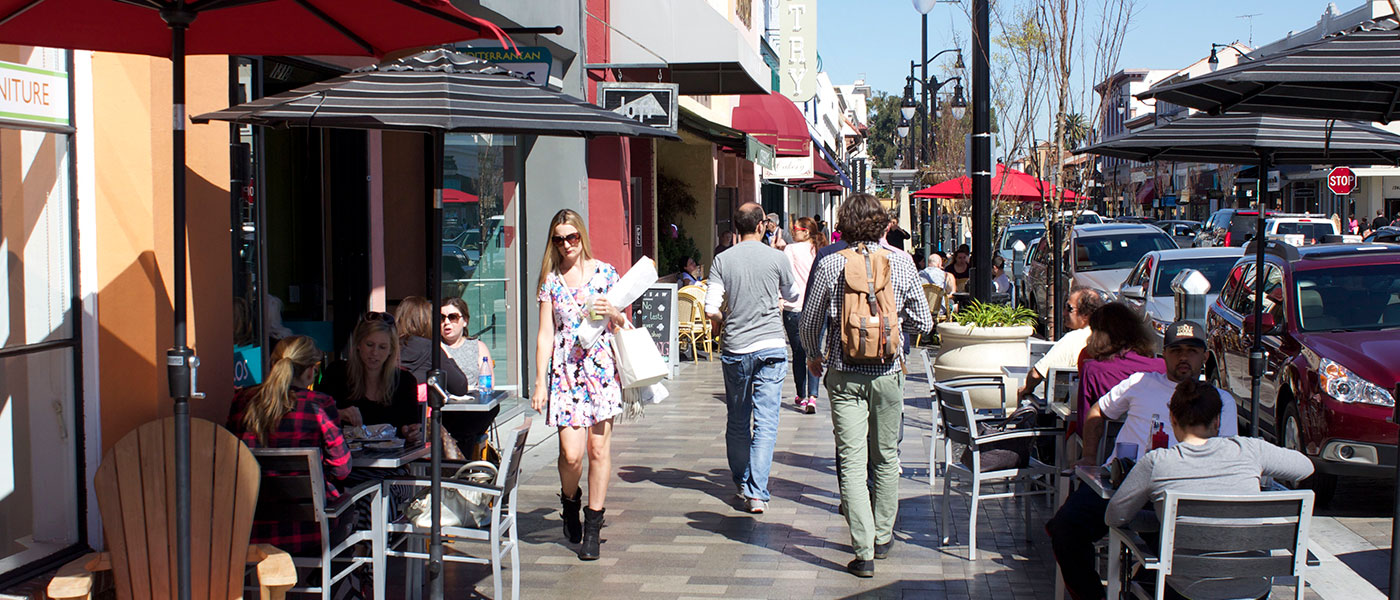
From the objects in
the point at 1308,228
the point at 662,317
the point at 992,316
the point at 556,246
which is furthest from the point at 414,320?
the point at 1308,228

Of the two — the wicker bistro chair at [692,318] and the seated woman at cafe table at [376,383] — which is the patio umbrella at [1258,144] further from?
the wicker bistro chair at [692,318]

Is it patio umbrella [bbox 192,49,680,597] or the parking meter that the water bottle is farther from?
the parking meter

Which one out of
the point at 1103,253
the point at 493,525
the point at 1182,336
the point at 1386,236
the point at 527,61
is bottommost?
the point at 493,525

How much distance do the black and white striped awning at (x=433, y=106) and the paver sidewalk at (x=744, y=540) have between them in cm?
228

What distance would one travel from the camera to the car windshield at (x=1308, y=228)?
30.5 m

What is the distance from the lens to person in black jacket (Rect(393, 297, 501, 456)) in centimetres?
662

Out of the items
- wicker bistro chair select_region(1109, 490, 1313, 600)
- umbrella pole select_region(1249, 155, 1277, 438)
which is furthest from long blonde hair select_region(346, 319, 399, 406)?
umbrella pole select_region(1249, 155, 1277, 438)

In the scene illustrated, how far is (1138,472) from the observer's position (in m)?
4.56

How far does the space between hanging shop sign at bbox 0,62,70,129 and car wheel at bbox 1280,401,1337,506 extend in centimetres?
710

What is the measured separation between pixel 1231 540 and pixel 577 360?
11.0 ft

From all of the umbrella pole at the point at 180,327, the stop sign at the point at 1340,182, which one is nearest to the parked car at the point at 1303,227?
the stop sign at the point at 1340,182

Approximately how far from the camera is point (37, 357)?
4934mm

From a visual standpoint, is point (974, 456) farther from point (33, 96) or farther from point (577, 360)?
point (33, 96)

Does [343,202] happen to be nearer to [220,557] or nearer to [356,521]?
[356,521]
